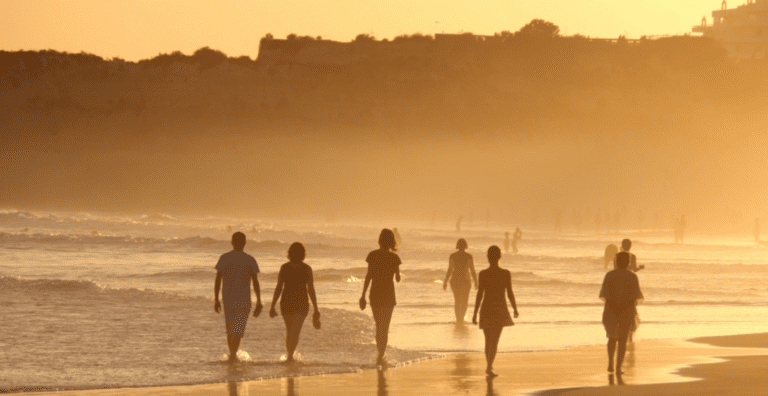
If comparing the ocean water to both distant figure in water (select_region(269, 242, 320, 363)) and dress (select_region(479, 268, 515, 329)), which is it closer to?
distant figure in water (select_region(269, 242, 320, 363))

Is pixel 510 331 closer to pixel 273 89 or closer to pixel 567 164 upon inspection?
pixel 567 164

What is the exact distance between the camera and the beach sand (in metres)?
10.4

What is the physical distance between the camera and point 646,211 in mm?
121750

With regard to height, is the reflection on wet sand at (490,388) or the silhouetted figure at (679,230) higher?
the silhouetted figure at (679,230)

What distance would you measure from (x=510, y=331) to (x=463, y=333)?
0.79 meters

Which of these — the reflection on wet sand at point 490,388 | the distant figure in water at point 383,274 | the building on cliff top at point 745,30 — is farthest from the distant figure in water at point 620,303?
the building on cliff top at point 745,30

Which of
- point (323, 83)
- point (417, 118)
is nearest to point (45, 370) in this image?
point (417, 118)

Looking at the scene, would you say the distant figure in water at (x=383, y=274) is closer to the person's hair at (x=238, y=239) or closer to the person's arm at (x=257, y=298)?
the person's arm at (x=257, y=298)

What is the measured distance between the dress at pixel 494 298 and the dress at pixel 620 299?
3.55 ft

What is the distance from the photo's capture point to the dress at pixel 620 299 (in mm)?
11320

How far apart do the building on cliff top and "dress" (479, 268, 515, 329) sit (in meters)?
179

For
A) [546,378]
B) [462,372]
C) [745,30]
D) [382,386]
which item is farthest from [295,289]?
[745,30]

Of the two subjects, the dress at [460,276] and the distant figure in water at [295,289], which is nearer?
the distant figure in water at [295,289]

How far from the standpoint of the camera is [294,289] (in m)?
11.8
